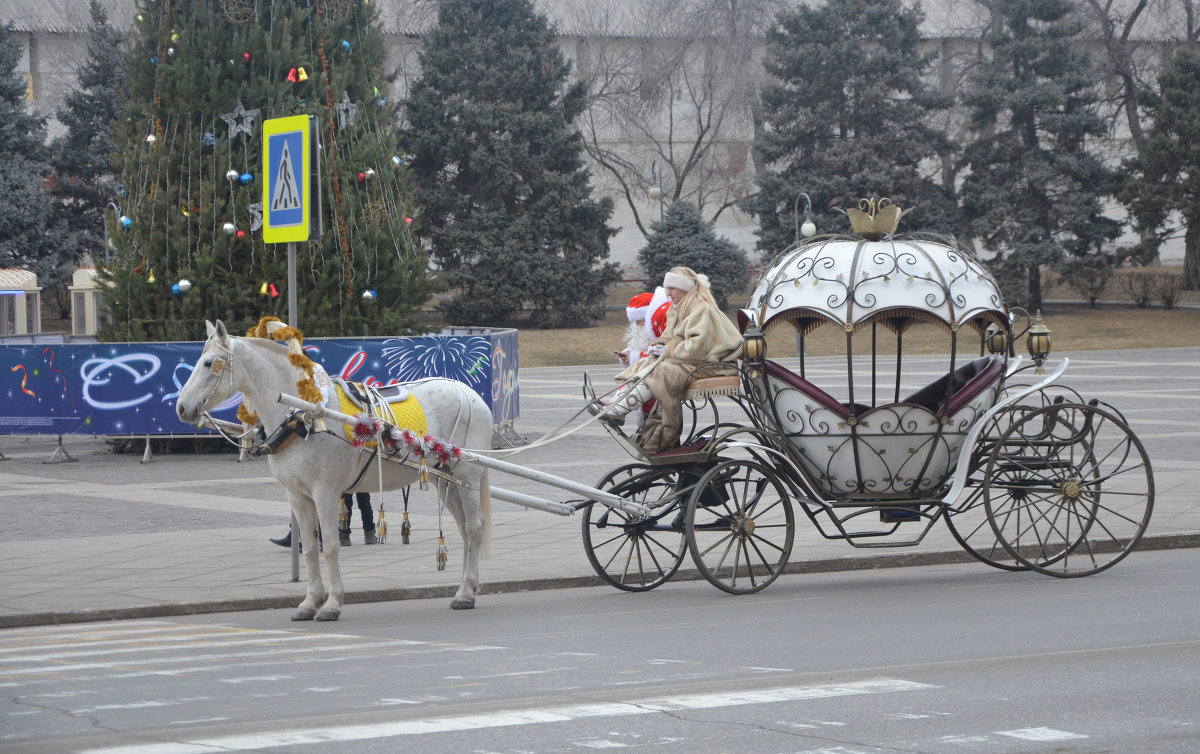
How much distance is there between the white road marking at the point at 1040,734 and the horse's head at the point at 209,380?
515 centimetres

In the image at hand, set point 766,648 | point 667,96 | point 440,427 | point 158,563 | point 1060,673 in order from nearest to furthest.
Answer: point 1060,673
point 766,648
point 440,427
point 158,563
point 667,96

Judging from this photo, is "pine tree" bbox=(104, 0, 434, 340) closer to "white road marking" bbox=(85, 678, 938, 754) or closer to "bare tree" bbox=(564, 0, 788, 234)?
"white road marking" bbox=(85, 678, 938, 754)

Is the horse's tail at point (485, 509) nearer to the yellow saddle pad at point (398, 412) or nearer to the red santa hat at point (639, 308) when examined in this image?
the yellow saddle pad at point (398, 412)

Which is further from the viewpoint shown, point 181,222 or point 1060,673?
point 181,222

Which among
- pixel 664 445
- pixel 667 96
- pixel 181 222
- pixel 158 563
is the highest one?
pixel 667 96

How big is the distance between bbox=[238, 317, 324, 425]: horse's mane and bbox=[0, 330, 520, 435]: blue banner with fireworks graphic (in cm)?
965

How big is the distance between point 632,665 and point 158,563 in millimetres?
5300

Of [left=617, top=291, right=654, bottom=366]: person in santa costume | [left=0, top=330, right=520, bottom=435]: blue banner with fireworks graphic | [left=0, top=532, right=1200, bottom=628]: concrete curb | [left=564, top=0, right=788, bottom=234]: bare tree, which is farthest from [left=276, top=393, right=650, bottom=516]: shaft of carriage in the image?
[left=564, top=0, right=788, bottom=234]: bare tree

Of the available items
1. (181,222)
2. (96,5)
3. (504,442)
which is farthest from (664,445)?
(96,5)

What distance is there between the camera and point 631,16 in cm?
5788

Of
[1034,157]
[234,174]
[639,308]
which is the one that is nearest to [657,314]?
[639,308]

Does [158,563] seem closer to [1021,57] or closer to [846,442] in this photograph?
[846,442]

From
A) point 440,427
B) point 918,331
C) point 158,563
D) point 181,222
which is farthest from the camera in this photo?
point 918,331

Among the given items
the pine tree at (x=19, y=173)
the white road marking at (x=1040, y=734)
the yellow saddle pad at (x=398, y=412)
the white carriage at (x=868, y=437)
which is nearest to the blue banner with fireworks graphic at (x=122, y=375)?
the white carriage at (x=868, y=437)
